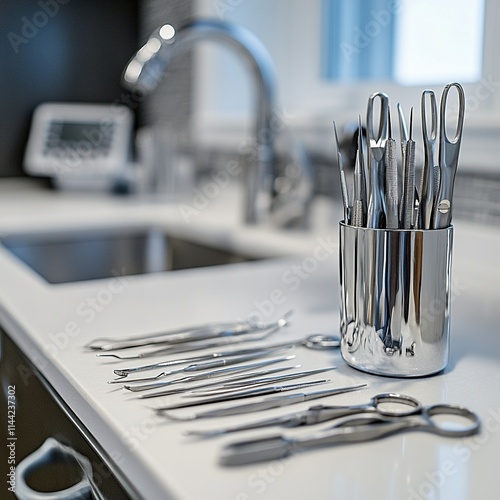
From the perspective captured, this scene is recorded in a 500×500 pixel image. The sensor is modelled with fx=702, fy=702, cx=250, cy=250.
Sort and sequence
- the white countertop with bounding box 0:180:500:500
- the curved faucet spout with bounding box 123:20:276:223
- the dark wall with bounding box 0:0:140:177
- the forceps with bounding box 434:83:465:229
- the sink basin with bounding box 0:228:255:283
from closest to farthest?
the white countertop with bounding box 0:180:500:500 → the forceps with bounding box 434:83:465:229 → the curved faucet spout with bounding box 123:20:276:223 → the sink basin with bounding box 0:228:255:283 → the dark wall with bounding box 0:0:140:177

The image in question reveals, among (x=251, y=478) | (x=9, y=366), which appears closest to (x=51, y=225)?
(x=9, y=366)

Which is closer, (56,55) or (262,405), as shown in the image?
(262,405)

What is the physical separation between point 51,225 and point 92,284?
51 centimetres

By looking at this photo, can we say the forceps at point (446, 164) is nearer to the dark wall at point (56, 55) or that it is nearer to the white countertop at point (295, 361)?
the white countertop at point (295, 361)

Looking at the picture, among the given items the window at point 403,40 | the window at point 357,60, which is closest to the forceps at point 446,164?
the window at point 357,60

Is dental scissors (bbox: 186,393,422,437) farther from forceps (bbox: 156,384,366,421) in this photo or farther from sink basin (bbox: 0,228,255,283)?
sink basin (bbox: 0,228,255,283)

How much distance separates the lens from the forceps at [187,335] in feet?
2.07

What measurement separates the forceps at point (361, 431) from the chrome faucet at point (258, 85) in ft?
2.59

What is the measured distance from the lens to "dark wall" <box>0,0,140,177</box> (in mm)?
1853

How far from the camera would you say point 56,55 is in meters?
1.92

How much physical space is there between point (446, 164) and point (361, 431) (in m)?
0.22

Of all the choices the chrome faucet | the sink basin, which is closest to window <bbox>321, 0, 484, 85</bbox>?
the chrome faucet

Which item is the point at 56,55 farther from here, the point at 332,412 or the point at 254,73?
the point at 332,412

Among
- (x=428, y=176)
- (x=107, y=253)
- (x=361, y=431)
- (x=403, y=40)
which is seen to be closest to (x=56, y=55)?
(x=107, y=253)
